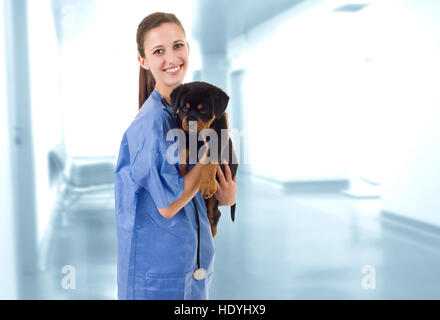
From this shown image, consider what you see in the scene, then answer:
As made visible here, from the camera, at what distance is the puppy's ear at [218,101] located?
1048 millimetres

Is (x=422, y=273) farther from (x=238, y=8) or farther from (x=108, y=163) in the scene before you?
(x=238, y=8)

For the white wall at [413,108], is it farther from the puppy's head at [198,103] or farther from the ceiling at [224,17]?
the puppy's head at [198,103]

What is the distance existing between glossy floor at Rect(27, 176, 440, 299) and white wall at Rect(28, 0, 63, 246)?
40 centimetres

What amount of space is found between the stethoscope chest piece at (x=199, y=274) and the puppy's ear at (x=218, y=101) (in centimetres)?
39

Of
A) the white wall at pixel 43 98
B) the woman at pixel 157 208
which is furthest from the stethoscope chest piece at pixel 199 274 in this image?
the white wall at pixel 43 98

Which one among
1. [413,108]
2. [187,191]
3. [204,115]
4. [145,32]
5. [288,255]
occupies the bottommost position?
[288,255]

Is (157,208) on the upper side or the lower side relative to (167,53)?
lower

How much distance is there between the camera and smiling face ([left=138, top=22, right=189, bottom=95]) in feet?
3.38

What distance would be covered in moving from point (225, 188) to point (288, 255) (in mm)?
2622

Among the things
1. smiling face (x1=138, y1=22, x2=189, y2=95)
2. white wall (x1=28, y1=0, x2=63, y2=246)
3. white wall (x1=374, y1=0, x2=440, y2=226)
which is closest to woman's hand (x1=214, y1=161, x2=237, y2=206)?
smiling face (x1=138, y1=22, x2=189, y2=95)

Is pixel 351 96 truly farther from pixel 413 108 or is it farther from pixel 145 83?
pixel 145 83

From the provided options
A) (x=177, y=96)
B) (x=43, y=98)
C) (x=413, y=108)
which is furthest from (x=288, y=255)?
(x=177, y=96)

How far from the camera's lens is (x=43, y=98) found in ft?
12.4

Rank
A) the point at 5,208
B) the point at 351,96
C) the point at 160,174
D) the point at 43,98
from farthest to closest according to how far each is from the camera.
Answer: the point at 351,96
the point at 43,98
the point at 5,208
the point at 160,174
